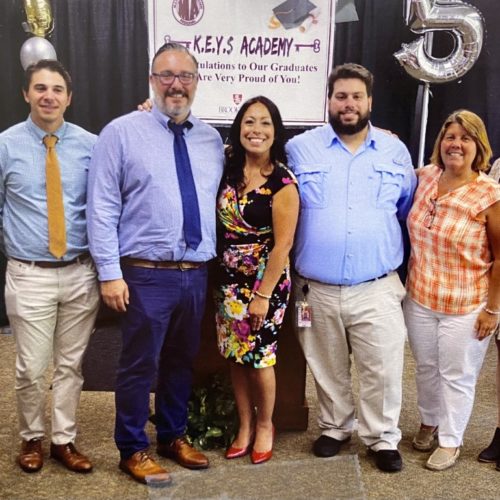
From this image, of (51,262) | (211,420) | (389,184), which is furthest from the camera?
(211,420)

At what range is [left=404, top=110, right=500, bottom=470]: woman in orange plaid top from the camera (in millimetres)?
2428

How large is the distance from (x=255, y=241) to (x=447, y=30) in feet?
7.66

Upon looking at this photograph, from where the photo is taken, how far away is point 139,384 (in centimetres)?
239

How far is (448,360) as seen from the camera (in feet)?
8.34

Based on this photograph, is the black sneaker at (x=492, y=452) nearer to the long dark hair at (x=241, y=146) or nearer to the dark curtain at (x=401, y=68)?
the long dark hair at (x=241, y=146)

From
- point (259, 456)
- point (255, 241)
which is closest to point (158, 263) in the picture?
point (255, 241)

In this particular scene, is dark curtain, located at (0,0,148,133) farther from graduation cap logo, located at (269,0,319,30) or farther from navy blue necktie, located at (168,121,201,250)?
navy blue necktie, located at (168,121,201,250)

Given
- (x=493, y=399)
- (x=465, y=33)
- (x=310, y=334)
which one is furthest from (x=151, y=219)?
(x=465, y=33)

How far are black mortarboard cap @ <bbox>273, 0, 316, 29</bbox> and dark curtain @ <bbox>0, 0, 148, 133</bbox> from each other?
873 millimetres

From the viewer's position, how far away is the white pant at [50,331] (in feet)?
7.81

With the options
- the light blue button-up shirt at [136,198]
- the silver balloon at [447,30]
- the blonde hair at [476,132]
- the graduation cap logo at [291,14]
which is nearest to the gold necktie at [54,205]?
the light blue button-up shirt at [136,198]

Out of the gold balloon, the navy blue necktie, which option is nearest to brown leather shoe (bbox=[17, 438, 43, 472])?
the navy blue necktie

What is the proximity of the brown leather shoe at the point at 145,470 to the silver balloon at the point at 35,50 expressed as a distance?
2.46m

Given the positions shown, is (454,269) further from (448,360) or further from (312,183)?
(312,183)
